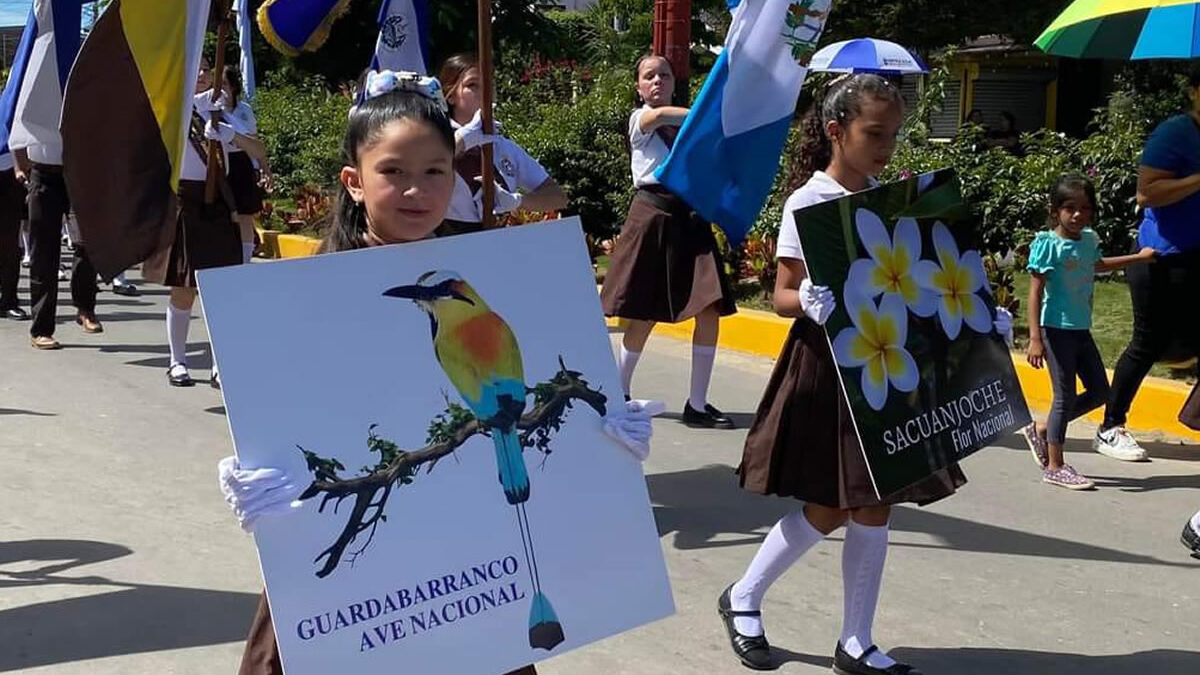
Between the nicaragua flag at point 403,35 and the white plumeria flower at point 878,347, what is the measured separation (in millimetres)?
3219

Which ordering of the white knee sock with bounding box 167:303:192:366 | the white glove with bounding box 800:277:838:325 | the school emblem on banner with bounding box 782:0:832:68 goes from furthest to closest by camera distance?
the white knee sock with bounding box 167:303:192:366 → the school emblem on banner with bounding box 782:0:832:68 → the white glove with bounding box 800:277:838:325

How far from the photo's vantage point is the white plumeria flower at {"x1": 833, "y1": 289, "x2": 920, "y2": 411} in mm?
3719

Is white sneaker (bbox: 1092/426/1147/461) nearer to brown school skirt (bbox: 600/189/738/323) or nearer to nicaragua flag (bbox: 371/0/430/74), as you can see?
brown school skirt (bbox: 600/189/738/323)

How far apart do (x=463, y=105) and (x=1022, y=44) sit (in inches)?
798

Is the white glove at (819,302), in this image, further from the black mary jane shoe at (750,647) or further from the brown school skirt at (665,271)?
the brown school skirt at (665,271)

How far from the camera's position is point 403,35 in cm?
645

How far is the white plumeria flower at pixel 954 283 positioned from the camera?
3.89 meters

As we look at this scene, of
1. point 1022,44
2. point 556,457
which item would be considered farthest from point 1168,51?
point 1022,44

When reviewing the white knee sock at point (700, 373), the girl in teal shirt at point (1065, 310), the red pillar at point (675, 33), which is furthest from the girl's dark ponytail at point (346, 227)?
the red pillar at point (675, 33)

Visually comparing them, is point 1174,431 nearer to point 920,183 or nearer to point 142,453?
point 920,183

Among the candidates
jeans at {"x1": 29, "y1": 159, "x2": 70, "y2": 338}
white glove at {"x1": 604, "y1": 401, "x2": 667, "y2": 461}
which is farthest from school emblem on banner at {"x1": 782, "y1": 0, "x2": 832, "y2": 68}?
jeans at {"x1": 29, "y1": 159, "x2": 70, "y2": 338}

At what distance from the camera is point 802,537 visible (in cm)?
403

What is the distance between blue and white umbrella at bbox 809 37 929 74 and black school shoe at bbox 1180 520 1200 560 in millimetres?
10399

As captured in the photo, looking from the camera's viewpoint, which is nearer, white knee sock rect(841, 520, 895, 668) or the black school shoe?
white knee sock rect(841, 520, 895, 668)
